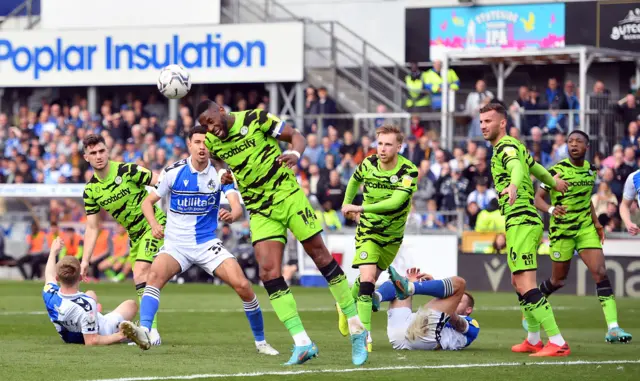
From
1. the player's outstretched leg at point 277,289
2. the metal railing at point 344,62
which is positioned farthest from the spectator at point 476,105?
the player's outstretched leg at point 277,289

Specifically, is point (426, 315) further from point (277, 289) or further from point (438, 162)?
point (438, 162)

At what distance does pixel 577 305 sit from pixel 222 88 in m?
16.5

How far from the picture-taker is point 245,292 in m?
12.0

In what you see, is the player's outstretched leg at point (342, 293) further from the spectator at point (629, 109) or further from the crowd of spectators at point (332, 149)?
the spectator at point (629, 109)

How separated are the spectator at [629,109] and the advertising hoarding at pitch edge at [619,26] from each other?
351 centimetres

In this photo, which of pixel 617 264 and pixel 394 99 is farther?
pixel 394 99

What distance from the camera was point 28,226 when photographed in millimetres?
28891

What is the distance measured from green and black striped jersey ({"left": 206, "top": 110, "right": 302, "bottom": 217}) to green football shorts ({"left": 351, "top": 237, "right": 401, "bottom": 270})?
183cm

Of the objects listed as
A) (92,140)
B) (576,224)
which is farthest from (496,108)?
(92,140)

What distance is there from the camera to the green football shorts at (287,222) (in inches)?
426

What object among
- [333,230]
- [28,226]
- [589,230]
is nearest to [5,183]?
[28,226]

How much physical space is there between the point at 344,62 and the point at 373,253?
70.0 feet

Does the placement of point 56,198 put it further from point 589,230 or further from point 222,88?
point 589,230

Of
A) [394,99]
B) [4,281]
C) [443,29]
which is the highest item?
[443,29]
